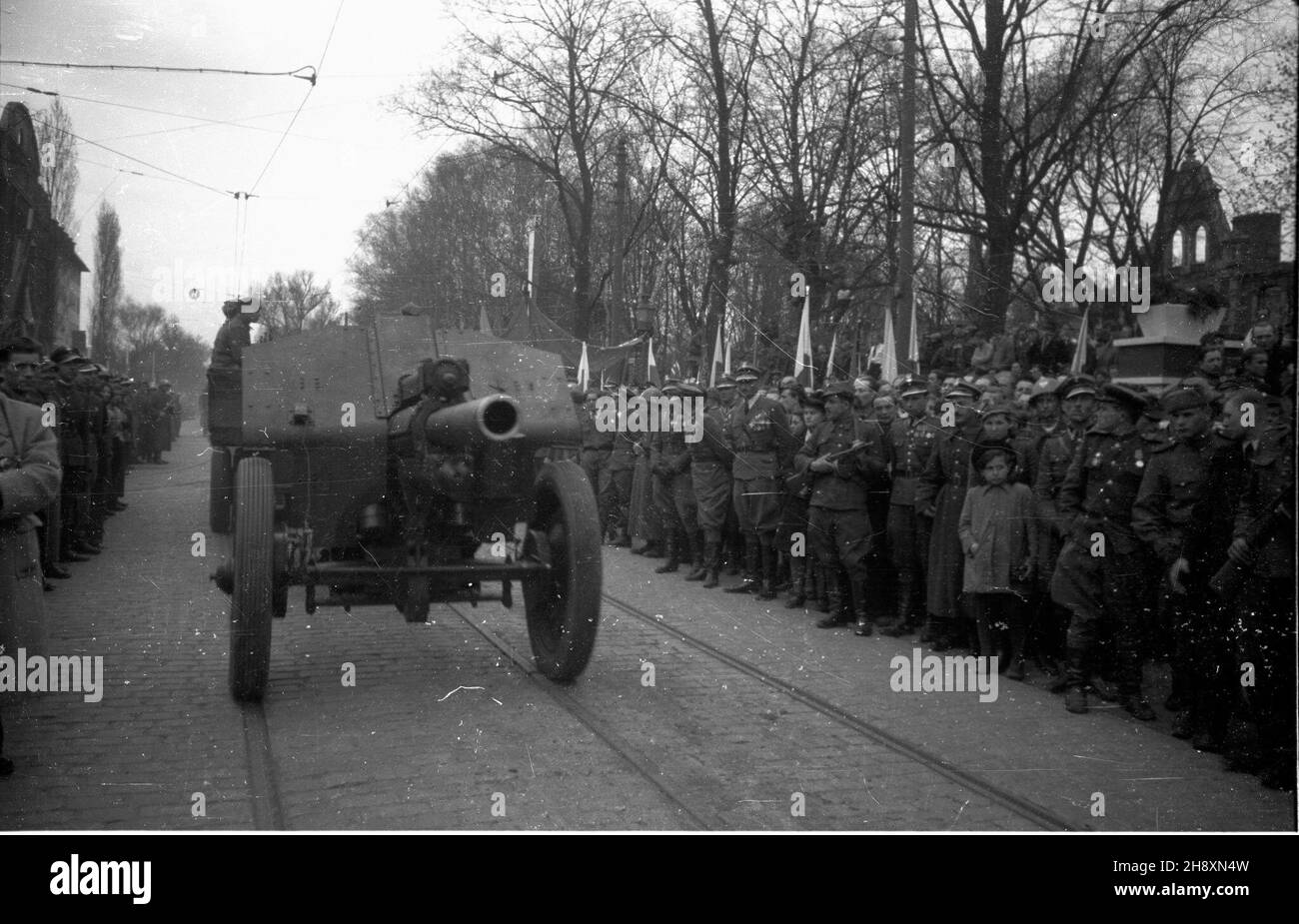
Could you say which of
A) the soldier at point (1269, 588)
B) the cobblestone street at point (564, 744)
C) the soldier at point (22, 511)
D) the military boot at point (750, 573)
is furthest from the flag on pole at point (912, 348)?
the soldier at point (22, 511)

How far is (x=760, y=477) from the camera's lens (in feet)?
33.2

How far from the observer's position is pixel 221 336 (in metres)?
7.57

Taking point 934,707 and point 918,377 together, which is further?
point 918,377

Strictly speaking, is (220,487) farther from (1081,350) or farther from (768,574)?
(1081,350)

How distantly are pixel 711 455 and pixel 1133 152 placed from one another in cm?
491

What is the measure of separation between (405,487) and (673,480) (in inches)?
222

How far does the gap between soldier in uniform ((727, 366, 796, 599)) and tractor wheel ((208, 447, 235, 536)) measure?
4.31 m

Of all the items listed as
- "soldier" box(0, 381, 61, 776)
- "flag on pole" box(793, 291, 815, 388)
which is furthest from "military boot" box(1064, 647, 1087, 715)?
"flag on pole" box(793, 291, 815, 388)
